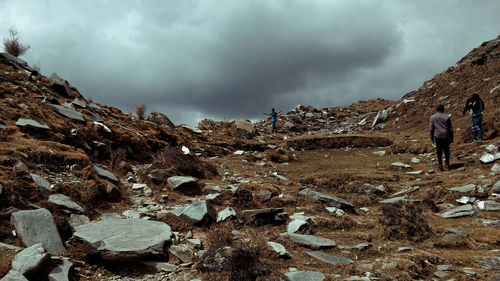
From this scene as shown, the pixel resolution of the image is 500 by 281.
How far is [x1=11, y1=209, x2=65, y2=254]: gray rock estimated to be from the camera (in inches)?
140

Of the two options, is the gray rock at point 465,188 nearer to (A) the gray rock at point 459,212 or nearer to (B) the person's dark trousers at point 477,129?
(A) the gray rock at point 459,212

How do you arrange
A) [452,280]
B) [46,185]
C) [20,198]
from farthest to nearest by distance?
1. [46,185]
2. [20,198]
3. [452,280]

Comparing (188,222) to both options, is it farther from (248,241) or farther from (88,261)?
(88,261)

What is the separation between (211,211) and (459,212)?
4.79 metres

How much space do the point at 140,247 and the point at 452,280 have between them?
3.66 m

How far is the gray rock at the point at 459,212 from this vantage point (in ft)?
18.0

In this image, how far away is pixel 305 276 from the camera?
3.30m

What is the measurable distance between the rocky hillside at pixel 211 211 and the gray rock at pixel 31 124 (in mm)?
50

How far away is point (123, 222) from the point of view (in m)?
4.29

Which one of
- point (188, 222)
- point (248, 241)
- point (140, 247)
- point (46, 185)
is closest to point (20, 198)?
point (46, 185)

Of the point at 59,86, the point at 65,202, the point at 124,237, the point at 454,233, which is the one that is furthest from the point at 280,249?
the point at 59,86

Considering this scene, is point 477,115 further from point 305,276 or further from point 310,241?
point 305,276

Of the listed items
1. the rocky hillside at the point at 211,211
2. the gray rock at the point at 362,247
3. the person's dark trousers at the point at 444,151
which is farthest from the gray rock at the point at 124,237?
the person's dark trousers at the point at 444,151

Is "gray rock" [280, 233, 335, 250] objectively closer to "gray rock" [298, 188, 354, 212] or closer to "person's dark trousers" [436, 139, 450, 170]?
"gray rock" [298, 188, 354, 212]
